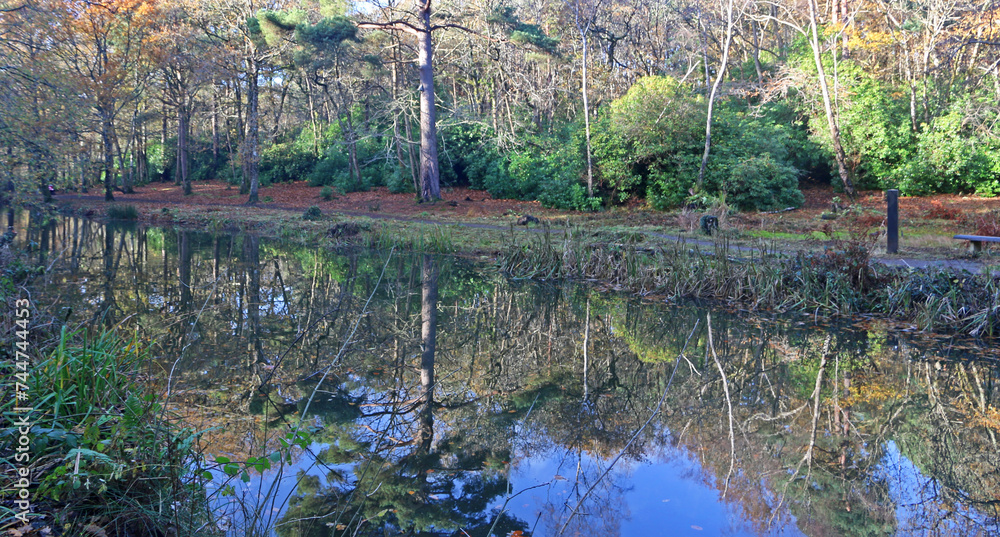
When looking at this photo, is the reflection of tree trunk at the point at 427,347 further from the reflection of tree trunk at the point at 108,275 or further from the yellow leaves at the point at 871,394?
the yellow leaves at the point at 871,394

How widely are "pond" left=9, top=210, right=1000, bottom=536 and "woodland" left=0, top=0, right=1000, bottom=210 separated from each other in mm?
8593

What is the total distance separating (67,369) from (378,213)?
2042cm

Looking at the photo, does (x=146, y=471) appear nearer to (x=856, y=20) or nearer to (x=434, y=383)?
(x=434, y=383)

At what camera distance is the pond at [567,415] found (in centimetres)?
410

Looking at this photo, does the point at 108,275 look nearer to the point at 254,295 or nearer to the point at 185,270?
the point at 185,270

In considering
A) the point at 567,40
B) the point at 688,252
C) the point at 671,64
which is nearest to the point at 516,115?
the point at 567,40

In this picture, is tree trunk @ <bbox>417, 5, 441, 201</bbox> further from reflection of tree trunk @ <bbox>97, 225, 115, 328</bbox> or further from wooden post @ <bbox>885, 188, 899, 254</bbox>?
wooden post @ <bbox>885, 188, 899, 254</bbox>

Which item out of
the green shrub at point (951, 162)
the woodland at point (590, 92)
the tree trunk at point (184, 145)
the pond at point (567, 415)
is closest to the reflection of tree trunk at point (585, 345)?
the pond at point (567, 415)

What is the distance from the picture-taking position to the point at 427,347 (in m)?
7.75

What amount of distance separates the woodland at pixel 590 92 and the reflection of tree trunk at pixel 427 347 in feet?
24.0

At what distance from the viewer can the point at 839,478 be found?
15.0 feet

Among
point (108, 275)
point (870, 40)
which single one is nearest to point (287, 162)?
point (108, 275)

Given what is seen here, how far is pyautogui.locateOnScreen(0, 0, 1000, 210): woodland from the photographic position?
71.6 ft

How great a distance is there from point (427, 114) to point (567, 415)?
21098 millimetres
